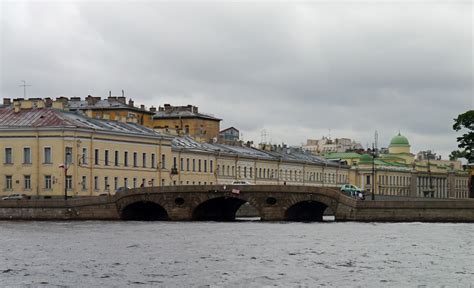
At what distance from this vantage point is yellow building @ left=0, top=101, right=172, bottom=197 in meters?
80.6

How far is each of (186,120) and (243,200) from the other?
2128 inches

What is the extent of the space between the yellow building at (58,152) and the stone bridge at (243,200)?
462 cm

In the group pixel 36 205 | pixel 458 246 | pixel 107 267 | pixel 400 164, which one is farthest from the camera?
pixel 400 164

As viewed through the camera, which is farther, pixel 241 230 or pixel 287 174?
pixel 287 174

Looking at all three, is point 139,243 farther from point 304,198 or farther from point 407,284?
point 304,198

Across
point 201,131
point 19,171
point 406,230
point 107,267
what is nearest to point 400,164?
point 201,131

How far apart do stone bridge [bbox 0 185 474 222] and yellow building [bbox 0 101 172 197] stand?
15.2ft

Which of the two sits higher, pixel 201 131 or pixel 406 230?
pixel 201 131

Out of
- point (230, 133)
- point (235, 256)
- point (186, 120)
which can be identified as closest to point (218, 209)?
point (235, 256)

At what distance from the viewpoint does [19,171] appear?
81.9m

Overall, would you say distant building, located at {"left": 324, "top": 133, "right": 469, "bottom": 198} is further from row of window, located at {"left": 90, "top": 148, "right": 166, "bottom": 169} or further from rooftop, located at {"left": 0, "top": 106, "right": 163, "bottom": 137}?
rooftop, located at {"left": 0, "top": 106, "right": 163, "bottom": 137}

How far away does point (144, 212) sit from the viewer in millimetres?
79250

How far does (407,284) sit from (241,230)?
25764 mm

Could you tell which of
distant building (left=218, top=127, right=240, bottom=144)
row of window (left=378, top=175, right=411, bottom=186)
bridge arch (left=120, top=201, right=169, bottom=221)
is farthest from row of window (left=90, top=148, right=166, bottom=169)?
row of window (left=378, top=175, right=411, bottom=186)
